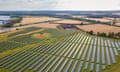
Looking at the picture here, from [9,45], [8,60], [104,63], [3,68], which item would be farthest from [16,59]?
[104,63]

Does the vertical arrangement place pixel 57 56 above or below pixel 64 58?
below

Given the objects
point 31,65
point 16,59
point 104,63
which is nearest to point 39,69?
point 31,65

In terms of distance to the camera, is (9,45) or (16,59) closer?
(16,59)

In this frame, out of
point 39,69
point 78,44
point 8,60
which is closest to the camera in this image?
point 39,69

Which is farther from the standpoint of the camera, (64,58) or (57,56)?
(57,56)

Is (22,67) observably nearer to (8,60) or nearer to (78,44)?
(8,60)

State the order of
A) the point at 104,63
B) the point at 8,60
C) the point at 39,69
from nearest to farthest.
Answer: the point at 39,69 → the point at 104,63 → the point at 8,60
